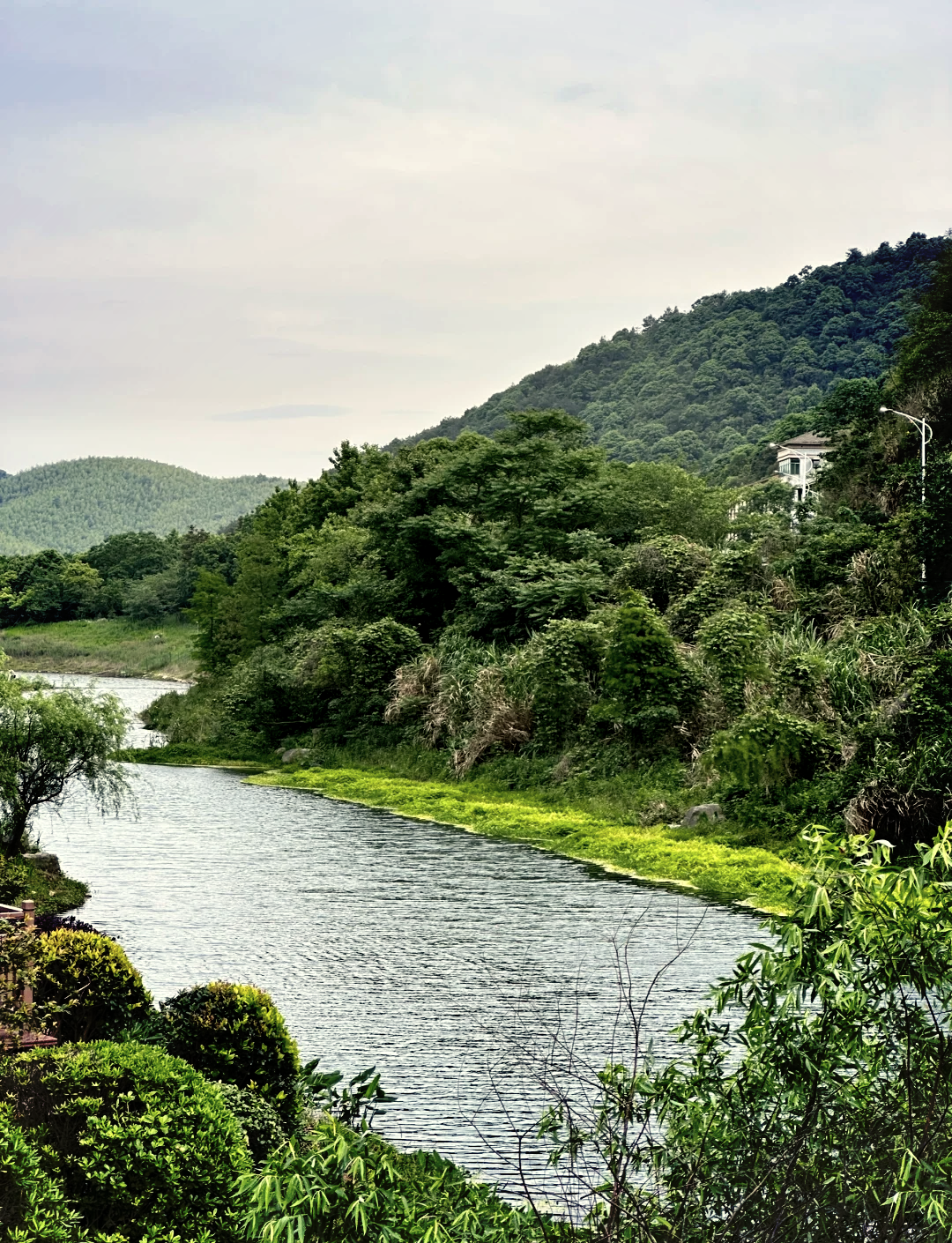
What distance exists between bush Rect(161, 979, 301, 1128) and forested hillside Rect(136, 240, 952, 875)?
1573 centimetres

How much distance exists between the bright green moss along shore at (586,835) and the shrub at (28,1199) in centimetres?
1187

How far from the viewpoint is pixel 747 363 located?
10031cm

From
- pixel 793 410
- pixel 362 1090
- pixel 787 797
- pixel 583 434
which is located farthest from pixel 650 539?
pixel 793 410

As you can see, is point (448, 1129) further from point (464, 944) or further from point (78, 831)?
point (78, 831)

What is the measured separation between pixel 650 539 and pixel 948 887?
1377 inches

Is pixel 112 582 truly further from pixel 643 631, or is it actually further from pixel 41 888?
pixel 41 888

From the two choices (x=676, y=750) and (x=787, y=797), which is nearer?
(x=787, y=797)

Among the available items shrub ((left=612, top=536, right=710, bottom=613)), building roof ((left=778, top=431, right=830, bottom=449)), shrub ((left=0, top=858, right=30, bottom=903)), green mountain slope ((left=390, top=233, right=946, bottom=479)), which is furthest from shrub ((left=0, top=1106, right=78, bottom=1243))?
green mountain slope ((left=390, top=233, right=946, bottom=479))

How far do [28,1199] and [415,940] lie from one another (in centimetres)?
1245

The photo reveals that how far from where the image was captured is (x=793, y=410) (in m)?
90.4

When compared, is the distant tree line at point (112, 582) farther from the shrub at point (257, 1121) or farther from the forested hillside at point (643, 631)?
the shrub at point (257, 1121)

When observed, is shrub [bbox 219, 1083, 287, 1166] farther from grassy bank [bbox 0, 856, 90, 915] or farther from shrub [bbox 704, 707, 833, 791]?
shrub [bbox 704, 707, 833, 791]

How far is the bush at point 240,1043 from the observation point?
9906mm


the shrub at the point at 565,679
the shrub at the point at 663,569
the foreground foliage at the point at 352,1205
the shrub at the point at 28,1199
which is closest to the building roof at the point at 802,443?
the shrub at the point at 663,569
